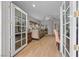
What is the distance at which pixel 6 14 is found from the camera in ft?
10.2

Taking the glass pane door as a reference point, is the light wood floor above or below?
below

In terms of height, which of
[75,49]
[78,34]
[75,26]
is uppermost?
[75,26]

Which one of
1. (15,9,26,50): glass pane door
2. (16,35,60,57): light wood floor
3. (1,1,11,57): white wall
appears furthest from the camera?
(15,9,26,50): glass pane door

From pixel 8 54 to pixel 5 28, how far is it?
2.84 feet

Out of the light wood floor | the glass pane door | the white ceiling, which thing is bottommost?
the light wood floor

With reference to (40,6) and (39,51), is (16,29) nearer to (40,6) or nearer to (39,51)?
(39,51)

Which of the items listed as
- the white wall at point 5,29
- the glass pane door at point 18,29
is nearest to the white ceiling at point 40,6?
the glass pane door at point 18,29

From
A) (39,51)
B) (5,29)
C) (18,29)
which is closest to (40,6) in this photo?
(18,29)

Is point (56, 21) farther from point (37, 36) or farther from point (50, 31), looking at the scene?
point (37, 36)

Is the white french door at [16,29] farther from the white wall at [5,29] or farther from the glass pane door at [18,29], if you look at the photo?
the white wall at [5,29]

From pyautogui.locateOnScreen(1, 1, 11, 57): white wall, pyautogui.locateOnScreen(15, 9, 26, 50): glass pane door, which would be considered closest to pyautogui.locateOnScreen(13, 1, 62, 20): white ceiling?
pyautogui.locateOnScreen(15, 9, 26, 50): glass pane door

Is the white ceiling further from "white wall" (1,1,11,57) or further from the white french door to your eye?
"white wall" (1,1,11,57)

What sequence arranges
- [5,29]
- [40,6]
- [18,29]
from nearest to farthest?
[5,29] < [18,29] < [40,6]

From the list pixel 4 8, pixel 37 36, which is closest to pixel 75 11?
pixel 4 8
